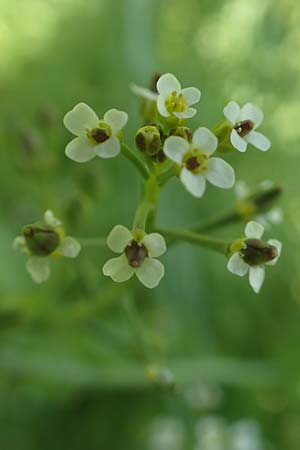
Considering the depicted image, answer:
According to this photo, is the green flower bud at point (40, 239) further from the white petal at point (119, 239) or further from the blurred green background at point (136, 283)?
the blurred green background at point (136, 283)

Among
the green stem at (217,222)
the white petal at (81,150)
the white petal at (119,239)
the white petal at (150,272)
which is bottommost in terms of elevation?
the white petal at (150,272)

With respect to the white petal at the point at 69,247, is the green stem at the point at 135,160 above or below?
above

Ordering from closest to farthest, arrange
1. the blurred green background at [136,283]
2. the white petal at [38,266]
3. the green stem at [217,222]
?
the white petal at [38,266] → the green stem at [217,222] → the blurred green background at [136,283]

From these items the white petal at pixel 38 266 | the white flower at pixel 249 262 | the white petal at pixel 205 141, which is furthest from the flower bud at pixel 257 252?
the white petal at pixel 38 266

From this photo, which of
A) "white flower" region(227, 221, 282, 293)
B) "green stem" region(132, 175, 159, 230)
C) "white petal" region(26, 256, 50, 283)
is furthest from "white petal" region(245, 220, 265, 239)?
"white petal" region(26, 256, 50, 283)

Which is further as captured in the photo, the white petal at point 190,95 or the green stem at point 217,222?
the green stem at point 217,222

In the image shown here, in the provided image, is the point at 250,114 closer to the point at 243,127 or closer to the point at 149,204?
the point at 243,127

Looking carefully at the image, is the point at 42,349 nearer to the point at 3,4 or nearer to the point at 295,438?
the point at 295,438

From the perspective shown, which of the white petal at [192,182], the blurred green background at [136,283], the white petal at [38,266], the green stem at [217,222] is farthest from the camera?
the blurred green background at [136,283]

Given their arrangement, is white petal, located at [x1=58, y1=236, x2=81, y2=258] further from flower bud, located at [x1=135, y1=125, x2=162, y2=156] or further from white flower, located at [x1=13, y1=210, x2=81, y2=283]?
flower bud, located at [x1=135, y1=125, x2=162, y2=156]
